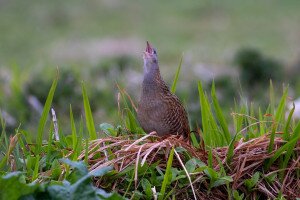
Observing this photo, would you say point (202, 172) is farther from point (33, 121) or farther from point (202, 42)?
point (202, 42)

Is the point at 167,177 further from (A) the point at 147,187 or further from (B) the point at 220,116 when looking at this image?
(B) the point at 220,116

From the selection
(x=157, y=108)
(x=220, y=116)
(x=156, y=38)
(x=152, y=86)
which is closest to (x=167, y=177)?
(x=220, y=116)

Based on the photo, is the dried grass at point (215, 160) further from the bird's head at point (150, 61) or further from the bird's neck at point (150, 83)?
the bird's head at point (150, 61)

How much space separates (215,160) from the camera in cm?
405

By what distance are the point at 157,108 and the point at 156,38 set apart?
38.9ft

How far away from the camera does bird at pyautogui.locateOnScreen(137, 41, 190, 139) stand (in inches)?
176

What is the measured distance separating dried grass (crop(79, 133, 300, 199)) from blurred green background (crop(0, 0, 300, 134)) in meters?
4.82

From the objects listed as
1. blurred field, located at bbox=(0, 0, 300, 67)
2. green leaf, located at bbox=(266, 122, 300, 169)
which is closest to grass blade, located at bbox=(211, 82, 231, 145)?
green leaf, located at bbox=(266, 122, 300, 169)

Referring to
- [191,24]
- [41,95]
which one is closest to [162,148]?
[41,95]

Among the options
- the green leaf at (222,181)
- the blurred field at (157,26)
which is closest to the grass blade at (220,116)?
the green leaf at (222,181)

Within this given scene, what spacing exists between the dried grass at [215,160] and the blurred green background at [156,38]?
4817 millimetres

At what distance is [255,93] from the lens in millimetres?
9062

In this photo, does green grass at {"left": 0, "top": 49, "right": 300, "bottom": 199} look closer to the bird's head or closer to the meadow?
the meadow

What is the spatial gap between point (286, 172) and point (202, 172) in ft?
1.51
